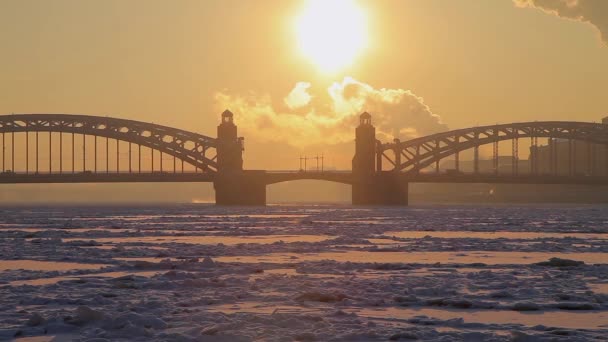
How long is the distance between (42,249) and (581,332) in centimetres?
1687

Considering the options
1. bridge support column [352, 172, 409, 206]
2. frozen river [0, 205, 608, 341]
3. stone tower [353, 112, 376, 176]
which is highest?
stone tower [353, 112, 376, 176]

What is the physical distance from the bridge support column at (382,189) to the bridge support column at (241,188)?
51.5 ft

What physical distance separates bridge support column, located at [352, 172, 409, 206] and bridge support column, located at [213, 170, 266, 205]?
15.7 m

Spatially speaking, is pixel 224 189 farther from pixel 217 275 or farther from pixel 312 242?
pixel 217 275

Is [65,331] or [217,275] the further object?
[217,275]

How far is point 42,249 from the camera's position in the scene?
75.3ft

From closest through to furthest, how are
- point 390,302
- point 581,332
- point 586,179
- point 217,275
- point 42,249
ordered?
point 581,332, point 390,302, point 217,275, point 42,249, point 586,179

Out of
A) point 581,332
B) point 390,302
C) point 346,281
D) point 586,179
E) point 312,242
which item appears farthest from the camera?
point 586,179

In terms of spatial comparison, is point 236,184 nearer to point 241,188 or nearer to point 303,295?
point 241,188

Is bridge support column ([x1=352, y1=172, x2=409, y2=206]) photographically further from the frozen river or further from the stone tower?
the frozen river

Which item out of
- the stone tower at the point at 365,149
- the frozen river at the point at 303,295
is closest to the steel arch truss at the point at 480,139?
the stone tower at the point at 365,149

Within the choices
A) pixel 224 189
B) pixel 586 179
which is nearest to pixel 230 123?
pixel 224 189

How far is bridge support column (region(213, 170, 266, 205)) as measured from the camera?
426ft

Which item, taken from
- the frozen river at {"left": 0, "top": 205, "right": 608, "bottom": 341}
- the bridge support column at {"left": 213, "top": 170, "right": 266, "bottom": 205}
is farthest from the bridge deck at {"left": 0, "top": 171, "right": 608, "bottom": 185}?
the frozen river at {"left": 0, "top": 205, "right": 608, "bottom": 341}
